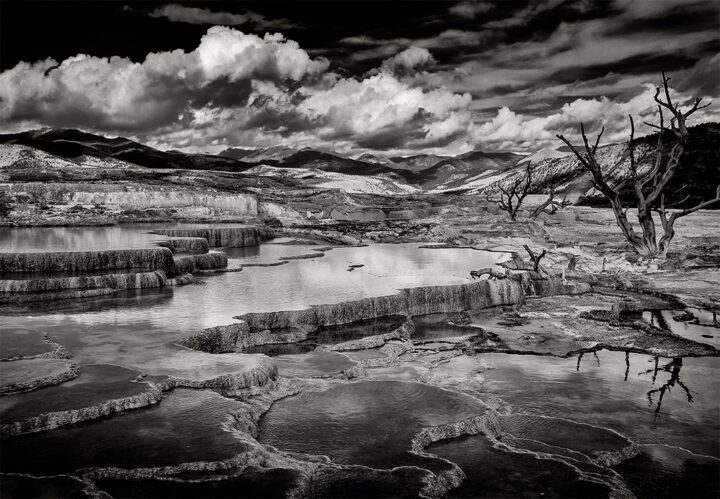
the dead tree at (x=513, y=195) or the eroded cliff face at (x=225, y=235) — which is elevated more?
the dead tree at (x=513, y=195)

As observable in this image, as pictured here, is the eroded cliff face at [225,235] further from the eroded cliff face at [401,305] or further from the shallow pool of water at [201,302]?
the eroded cliff face at [401,305]

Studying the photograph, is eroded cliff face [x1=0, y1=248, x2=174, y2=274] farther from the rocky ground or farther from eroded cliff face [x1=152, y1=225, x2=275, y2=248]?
eroded cliff face [x1=152, y1=225, x2=275, y2=248]

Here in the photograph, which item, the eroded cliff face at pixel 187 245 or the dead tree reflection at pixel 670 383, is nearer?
the dead tree reflection at pixel 670 383

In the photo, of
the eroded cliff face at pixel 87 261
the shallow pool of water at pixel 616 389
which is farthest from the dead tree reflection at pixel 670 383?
the eroded cliff face at pixel 87 261

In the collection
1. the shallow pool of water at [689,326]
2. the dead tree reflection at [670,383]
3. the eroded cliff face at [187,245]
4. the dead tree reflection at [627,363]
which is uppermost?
the eroded cliff face at [187,245]

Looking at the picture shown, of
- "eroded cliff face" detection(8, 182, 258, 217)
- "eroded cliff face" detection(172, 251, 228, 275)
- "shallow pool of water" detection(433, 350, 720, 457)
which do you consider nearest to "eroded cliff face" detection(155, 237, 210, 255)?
"eroded cliff face" detection(172, 251, 228, 275)

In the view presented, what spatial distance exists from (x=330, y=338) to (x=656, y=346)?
6382 millimetres

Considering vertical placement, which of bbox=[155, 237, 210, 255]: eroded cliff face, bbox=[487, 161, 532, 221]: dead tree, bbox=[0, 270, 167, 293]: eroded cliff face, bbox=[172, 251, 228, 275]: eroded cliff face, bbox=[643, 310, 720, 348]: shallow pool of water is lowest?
bbox=[643, 310, 720, 348]: shallow pool of water

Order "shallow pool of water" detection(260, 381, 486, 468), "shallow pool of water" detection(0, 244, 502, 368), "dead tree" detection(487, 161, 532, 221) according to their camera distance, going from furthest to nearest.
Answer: "dead tree" detection(487, 161, 532, 221) < "shallow pool of water" detection(0, 244, 502, 368) < "shallow pool of water" detection(260, 381, 486, 468)

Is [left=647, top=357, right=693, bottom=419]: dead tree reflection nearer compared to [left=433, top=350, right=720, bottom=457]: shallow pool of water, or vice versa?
[left=433, top=350, right=720, bottom=457]: shallow pool of water

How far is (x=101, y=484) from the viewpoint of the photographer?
5.89m

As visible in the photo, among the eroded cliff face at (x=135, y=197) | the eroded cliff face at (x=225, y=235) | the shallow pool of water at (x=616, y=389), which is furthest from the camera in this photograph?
the eroded cliff face at (x=135, y=197)

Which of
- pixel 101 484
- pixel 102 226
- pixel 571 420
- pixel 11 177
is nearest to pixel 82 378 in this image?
pixel 101 484

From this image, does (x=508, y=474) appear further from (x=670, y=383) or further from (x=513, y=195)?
(x=513, y=195)
